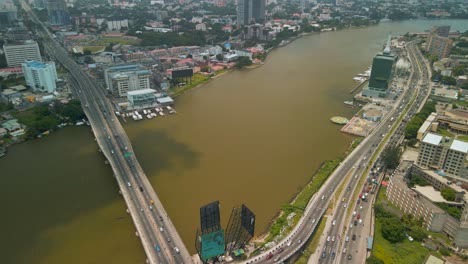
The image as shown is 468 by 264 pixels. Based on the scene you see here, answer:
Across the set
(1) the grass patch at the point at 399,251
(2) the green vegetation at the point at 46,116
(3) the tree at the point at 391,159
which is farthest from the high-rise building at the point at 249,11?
(1) the grass patch at the point at 399,251

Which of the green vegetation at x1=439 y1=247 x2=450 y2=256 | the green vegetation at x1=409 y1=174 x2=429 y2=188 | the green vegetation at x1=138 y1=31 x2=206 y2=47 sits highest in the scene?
the green vegetation at x1=138 y1=31 x2=206 y2=47

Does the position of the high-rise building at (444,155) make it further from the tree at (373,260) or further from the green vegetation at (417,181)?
the tree at (373,260)

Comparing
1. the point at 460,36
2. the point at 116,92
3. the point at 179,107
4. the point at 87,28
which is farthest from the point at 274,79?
the point at 87,28

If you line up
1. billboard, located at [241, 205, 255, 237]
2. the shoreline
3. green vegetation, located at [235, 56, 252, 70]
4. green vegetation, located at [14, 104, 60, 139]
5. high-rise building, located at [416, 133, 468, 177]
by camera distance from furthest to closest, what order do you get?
green vegetation, located at [235, 56, 252, 70] < green vegetation, located at [14, 104, 60, 139] < high-rise building, located at [416, 133, 468, 177] < the shoreline < billboard, located at [241, 205, 255, 237]

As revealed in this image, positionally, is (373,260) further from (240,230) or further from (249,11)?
(249,11)

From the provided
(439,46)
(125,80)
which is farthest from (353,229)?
(439,46)

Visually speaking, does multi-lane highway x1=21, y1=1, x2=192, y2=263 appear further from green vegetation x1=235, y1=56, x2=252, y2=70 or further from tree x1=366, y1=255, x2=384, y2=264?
green vegetation x1=235, y1=56, x2=252, y2=70

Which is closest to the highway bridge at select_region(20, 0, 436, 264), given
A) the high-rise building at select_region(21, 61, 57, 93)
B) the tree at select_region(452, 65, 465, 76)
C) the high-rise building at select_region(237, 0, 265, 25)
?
the high-rise building at select_region(21, 61, 57, 93)
